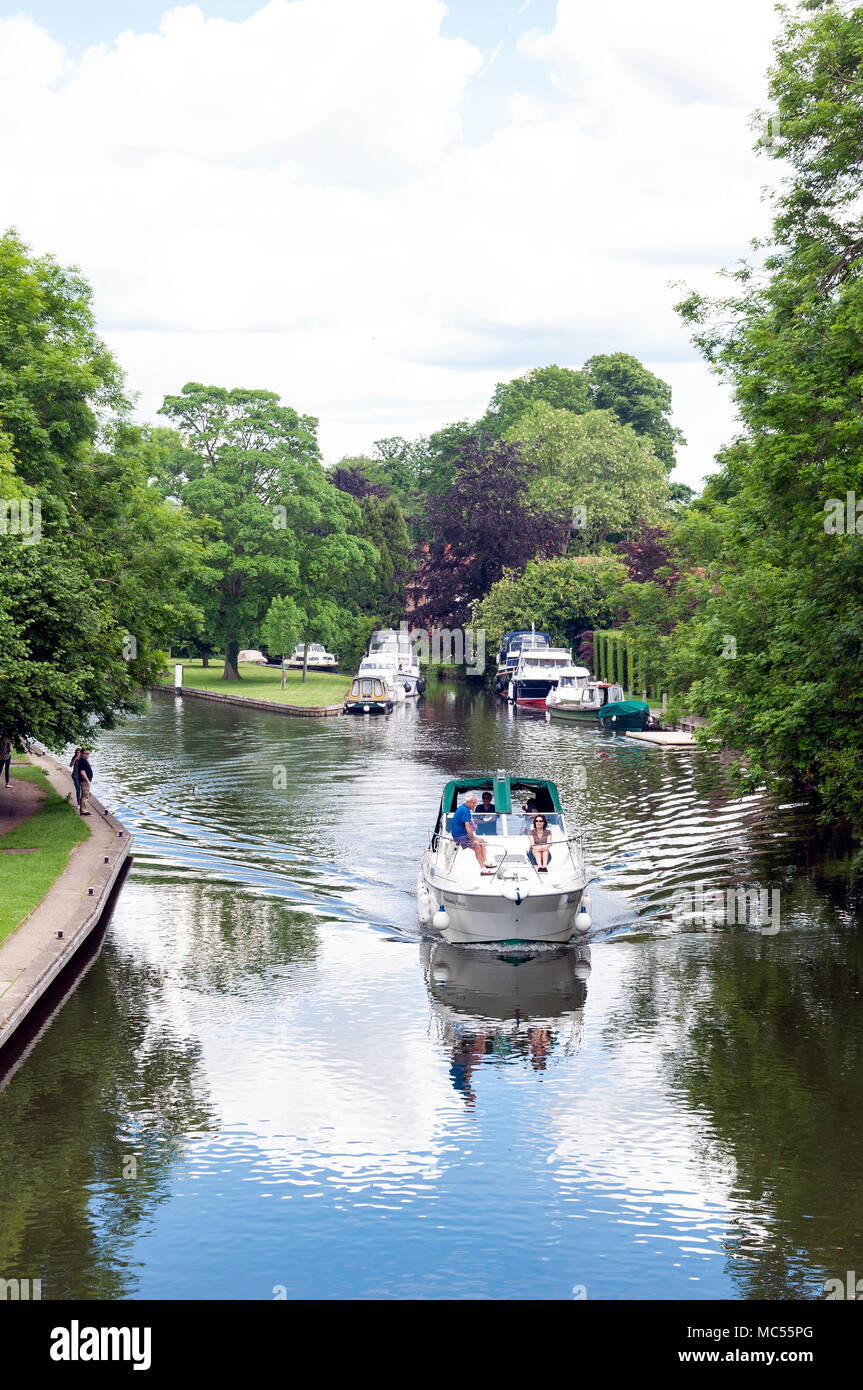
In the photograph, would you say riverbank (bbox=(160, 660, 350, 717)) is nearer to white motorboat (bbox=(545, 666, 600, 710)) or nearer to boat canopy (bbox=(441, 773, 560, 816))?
white motorboat (bbox=(545, 666, 600, 710))


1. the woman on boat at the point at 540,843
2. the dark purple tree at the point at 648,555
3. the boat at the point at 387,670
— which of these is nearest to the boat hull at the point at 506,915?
the woman on boat at the point at 540,843

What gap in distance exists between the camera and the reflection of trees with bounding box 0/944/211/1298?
36.8 ft

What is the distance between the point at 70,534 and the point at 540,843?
14.6m

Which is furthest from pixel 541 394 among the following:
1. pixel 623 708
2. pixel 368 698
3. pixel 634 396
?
pixel 623 708

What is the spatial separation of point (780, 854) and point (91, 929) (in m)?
15.2

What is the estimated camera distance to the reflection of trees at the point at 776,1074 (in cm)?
1152

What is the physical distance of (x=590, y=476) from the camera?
92.8 meters

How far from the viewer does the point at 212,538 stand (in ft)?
258

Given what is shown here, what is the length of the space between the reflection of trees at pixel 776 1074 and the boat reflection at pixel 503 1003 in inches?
35.0

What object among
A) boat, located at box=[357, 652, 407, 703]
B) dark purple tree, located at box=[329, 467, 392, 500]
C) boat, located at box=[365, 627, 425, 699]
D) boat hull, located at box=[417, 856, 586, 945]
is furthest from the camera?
dark purple tree, located at box=[329, 467, 392, 500]

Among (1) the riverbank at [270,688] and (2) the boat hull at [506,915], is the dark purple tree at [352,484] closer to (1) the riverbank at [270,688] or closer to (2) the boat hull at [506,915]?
(1) the riverbank at [270,688]

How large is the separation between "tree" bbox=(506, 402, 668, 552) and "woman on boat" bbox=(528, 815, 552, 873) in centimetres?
6516

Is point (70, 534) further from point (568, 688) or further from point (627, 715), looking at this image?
point (568, 688)

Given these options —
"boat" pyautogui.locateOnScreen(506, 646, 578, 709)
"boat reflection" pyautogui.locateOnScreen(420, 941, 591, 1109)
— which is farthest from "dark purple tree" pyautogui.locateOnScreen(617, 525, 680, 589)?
"boat reflection" pyautogui.locateOnScreen(420, 941, 591, 1109)
